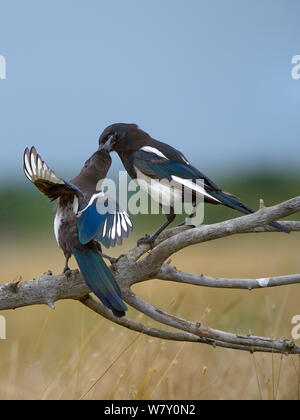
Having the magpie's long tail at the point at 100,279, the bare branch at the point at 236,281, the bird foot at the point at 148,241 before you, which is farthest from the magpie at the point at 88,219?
the bare branch at the point at 236,281

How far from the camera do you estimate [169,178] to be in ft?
7.42

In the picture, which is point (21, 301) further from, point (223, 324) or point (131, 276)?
point (223, 324)

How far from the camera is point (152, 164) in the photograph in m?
2.25

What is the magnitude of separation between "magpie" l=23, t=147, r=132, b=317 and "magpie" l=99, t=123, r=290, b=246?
3.1 inches

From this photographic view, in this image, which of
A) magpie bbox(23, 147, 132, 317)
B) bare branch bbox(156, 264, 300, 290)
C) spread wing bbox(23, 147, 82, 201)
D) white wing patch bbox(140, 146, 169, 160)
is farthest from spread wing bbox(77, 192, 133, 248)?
white wing patch bbox(140, 146, 169, 160)

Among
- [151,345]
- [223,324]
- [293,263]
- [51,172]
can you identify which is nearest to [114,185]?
[51,172]

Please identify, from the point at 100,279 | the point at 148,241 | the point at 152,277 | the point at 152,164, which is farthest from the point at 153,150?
the point at 100,279

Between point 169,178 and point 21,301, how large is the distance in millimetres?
664

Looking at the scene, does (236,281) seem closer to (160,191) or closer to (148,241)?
(148,241)

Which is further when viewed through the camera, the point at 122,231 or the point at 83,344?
the point at 83,344

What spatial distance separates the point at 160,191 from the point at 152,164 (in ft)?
0.32

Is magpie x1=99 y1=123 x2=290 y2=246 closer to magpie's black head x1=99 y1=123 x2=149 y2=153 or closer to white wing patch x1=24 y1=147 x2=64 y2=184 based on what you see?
magpie's black head x1=99 y1=123 x2=149 y2=153

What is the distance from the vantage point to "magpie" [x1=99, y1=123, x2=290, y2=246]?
2.22 metres

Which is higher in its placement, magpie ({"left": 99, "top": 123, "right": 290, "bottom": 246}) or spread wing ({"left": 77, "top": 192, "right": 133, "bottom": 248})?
magpie ({"left": 99, "top": 123, "right": 290, "bottom": 246})
